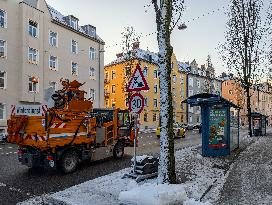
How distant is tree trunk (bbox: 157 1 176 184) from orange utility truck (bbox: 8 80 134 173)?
4.03m

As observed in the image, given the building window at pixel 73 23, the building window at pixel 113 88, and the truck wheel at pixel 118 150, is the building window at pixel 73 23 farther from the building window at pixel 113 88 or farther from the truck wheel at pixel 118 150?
the truck wheel at pixel 118 150

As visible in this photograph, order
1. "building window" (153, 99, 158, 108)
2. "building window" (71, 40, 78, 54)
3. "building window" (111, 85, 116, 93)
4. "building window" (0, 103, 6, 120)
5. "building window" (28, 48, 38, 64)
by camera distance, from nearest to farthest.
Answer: "building window" (0, 103, 6, 120) < "building window" (28, 48, 38, 64) < "building window" (71, 40, 78, 54) < "building window" (153, 99, 158, 108) < "building window" (111, 85, 116, 93)

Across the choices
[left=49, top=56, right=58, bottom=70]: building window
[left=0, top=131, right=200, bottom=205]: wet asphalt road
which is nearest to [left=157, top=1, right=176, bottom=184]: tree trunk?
[left=0, top=131, right=200, bottom=205]: wet asphalt road

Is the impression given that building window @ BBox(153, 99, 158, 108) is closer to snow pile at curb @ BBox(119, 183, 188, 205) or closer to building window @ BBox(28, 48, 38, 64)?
building window @ BBox(28, 48, 38, 64)

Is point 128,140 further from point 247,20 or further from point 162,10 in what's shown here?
point 247,20

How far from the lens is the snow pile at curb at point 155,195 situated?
6402 millimetres

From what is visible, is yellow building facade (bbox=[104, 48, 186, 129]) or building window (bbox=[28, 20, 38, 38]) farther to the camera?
yellow building facade (bbox=[104, 48, 186, 129])

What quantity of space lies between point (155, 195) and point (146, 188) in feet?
1.45

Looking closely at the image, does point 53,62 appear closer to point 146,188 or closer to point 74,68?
point 74,68

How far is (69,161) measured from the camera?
11.1 metres

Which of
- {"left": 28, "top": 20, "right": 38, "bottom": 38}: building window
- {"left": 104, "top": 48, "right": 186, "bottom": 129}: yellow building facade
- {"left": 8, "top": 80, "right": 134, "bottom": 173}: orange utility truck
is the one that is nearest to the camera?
{"left": 8, "top": 80, "right": 134, "bottom": 173}: orange utility truck

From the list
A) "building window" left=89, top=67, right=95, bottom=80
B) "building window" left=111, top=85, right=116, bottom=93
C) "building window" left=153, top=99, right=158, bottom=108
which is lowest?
"building window" left=153, top=99, right=158, bottom=108

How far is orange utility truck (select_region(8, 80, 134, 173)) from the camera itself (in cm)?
1027

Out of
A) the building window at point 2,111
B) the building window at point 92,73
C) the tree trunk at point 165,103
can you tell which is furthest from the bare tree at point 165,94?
the building window at point 92,73
